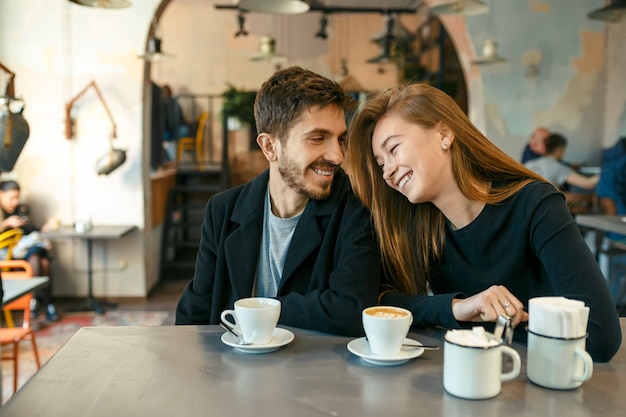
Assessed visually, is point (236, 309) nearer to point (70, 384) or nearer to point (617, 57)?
point (70, 384)

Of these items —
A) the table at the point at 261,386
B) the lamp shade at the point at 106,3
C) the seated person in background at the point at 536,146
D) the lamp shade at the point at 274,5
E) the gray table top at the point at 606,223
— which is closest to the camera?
the table at the point at 261,386

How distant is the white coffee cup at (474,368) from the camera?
1.04 meters

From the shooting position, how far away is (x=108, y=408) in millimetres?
1021

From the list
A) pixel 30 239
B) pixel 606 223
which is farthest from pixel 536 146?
pixel 30 239

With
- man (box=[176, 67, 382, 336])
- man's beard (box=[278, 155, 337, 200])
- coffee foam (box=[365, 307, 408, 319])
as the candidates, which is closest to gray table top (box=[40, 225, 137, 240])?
man (box=[176, 67, 382, 336])

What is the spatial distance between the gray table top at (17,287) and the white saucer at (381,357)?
2062mm

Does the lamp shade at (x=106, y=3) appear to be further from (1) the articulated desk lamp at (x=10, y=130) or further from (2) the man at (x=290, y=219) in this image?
(2) the man at (x=290, y=219)

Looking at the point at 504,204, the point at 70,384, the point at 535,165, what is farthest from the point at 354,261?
the point at 535,165

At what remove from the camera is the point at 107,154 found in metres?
5.36

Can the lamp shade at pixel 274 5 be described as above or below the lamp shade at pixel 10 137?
above

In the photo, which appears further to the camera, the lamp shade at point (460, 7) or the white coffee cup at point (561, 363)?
the lamp shade at point (460, 7)

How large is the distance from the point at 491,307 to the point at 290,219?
71 cm

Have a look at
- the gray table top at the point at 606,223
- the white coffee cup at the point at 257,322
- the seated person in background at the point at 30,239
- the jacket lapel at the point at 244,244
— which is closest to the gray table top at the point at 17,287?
the jacket lapel at the point at 244,244

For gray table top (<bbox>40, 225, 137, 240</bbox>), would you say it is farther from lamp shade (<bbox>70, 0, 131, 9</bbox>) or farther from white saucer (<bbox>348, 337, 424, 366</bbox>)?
white saucer (<bbox>348, 337, 424, 366</bbox>)
